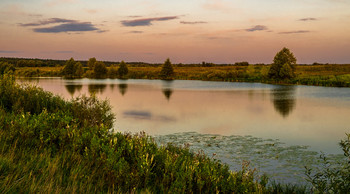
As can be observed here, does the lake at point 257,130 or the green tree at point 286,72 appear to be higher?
the green tree at point 286,72

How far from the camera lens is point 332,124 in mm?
20766

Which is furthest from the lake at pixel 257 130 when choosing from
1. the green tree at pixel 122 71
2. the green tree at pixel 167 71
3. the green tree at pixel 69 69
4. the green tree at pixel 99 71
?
the green tree at pixel 69 69

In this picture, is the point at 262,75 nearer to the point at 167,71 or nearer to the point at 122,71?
the point at 167,71

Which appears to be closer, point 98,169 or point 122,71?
point 98,169

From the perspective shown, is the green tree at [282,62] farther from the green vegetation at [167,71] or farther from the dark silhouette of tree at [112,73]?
the dark silhouette of tree at [112,73]

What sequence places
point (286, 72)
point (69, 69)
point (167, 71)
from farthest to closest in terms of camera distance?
point (69, 69) < point (167, 71) < point (286, 72)

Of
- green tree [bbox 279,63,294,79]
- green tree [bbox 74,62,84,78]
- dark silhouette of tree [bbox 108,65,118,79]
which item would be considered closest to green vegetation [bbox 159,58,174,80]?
dark silhouette of tree [bbox 108,65,118,79]

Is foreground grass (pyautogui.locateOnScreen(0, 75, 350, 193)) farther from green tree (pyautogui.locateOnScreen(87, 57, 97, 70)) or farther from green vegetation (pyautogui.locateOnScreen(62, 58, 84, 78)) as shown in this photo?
green tree (pyautogui.locateOnScreen(87, 57, 97, 70))

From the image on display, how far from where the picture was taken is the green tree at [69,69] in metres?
107

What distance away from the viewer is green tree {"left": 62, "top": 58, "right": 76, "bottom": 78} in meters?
107

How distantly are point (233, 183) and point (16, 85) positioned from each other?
1296cm

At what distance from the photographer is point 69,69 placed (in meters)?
108

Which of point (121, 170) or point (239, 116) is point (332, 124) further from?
point (121, 170)

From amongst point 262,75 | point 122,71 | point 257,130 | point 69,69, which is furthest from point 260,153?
point 69,69
